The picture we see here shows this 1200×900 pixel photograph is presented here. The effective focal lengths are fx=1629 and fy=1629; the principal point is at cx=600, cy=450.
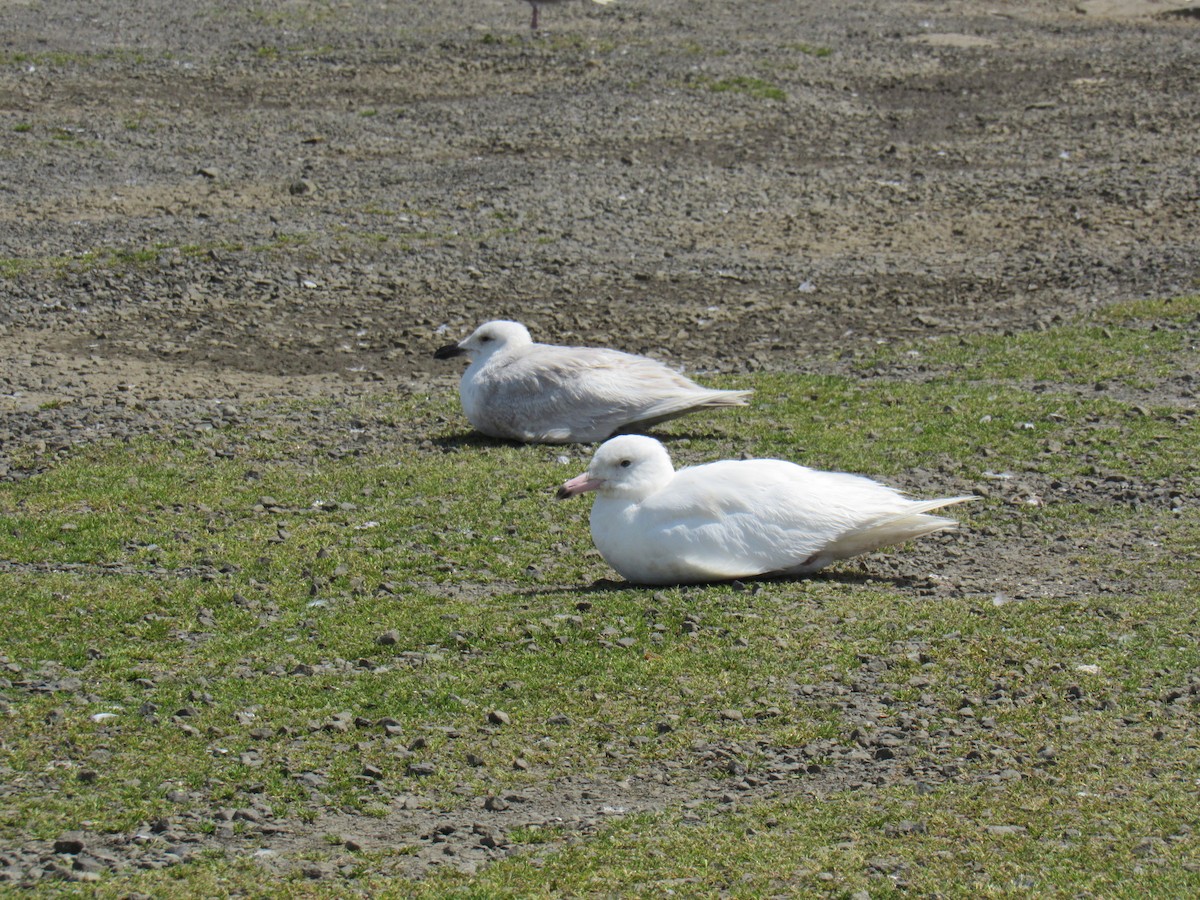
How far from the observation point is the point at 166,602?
734cm

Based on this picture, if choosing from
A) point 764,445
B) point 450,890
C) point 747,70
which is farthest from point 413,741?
point 747,70

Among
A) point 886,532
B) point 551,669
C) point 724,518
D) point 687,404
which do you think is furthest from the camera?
point 687,404

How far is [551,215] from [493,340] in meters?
5.38

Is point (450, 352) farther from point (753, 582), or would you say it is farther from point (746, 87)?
point (746, 87)

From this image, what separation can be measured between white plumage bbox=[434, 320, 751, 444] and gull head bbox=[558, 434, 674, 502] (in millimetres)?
2762

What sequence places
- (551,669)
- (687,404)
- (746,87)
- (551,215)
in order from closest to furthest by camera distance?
(551,669) < (687,404) < (551,215) < (746,87)

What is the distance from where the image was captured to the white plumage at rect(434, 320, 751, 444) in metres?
10.3

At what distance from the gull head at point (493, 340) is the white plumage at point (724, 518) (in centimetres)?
348

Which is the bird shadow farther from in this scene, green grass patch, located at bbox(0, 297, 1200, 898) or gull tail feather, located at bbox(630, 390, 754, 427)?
gull tail feather, located at bbox(630, 390, 754, 427)

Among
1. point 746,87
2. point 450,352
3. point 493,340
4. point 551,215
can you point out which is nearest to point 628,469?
point 493,340

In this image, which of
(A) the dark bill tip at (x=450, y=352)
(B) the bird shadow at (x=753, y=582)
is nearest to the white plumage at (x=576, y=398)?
(A) the dark bill tip at (x=450, y=352)

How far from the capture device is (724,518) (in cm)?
728

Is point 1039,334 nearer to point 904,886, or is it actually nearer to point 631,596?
point 631,596

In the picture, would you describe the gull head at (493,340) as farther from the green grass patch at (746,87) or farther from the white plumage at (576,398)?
the green grass patch at (746,87)
